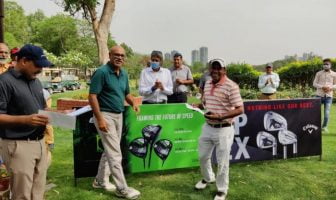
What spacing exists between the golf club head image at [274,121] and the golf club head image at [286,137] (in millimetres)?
90

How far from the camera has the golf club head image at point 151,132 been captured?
6.11 metres

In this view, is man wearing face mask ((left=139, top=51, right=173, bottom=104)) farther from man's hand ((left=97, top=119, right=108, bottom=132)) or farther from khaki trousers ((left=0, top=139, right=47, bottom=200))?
khaki trousers ((left=0, top=139, right=47, bottom=200))

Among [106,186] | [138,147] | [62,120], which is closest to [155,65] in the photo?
[138,147]

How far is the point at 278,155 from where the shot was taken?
23.1ft

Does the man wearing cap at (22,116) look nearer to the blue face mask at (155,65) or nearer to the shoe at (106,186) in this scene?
the shoe at (106,186)

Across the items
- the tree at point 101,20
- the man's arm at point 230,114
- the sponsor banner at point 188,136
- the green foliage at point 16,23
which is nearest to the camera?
the man's arm at point 230,114

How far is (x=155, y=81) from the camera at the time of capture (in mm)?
6840

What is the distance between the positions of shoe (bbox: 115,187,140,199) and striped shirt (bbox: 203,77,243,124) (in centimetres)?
141

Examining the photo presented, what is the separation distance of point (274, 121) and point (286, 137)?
0.41 meters

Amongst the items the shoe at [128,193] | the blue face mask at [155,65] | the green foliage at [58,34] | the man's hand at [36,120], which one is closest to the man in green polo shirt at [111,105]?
the shoe at [128,193]

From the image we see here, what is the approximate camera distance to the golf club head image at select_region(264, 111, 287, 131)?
22.5ft

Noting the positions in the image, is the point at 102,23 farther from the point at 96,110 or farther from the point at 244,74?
the point at 244,74

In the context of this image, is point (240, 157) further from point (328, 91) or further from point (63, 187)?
point (328, 91)

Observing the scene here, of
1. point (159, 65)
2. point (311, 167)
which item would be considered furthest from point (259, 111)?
point (159, 65)
